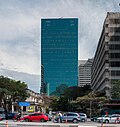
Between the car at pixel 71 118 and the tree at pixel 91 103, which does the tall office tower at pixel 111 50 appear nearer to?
the tree at pixel 91 103

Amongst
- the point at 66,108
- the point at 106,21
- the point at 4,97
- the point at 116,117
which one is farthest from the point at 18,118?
the point at 66,108

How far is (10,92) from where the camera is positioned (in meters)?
84.4

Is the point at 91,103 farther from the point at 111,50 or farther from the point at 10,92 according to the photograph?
the point at 10,92

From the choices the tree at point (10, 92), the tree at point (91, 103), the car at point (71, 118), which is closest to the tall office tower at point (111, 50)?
the tree at point (91, 103)

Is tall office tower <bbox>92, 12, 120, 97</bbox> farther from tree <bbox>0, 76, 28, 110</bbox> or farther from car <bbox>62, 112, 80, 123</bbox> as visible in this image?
car <bbox>62, 112, 80, 123</bbox>

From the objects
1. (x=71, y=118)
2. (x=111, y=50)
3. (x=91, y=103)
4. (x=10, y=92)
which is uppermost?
(x=111, y=50)

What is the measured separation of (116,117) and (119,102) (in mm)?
27587

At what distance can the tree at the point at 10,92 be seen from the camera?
85.1 metres

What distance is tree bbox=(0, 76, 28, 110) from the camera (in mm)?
85062

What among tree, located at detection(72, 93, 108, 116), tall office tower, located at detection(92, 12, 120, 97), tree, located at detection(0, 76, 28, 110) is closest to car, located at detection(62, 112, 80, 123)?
tree, located at detection(72, 93, 108, 116)

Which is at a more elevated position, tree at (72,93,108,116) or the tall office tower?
the tall office tower

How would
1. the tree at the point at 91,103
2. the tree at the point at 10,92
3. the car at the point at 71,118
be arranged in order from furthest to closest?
1. the tree at the point at 91,103
2. the tree at the point at 10,92
3. the car at the point at 71,118

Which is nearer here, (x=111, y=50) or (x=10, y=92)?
(x=10, y=92)

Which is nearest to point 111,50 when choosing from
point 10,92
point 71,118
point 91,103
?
point 91,103
